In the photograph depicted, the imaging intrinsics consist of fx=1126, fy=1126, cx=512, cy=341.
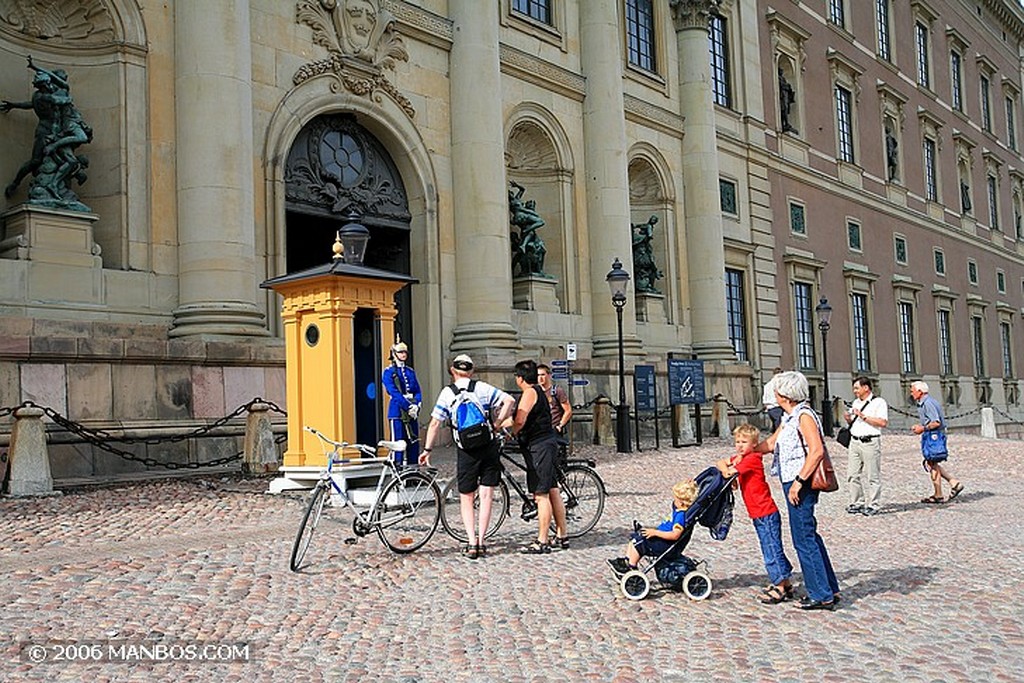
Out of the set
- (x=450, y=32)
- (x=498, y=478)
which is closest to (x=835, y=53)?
(x=450, y=32)

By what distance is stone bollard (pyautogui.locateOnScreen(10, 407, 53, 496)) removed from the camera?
1218cm

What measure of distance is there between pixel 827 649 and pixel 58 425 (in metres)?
10.5

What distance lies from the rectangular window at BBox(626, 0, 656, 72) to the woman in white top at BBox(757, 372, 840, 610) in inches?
866

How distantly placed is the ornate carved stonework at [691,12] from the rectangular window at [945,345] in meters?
20.8

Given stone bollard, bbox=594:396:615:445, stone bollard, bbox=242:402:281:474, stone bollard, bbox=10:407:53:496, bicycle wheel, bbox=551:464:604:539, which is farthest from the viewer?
stone bollard, bbox=594:396:615:445

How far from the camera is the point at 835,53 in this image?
38531mm

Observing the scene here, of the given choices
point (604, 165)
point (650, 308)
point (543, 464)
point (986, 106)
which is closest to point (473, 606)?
point (543, 464)

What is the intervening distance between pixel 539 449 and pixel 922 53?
43.6 metres

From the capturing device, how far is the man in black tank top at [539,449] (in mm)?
9297

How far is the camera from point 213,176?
16.7 metres

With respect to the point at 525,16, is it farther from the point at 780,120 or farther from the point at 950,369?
the point at 950,369

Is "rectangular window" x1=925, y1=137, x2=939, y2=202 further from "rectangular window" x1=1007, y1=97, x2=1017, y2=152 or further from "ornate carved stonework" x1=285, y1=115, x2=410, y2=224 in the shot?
"ornate carved stonework" x1=285, y1=115, x2=410, y2=224

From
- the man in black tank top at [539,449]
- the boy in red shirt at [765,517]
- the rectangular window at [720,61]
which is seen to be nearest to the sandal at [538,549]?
the man in black tank top at [539,449]

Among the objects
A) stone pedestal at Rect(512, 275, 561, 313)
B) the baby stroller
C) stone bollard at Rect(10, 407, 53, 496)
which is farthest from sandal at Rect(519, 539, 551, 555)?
stone pedestal at Rect(512, 275, 561, 313)
